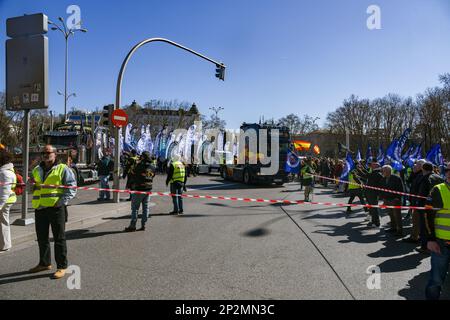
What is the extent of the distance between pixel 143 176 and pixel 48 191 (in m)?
3.41

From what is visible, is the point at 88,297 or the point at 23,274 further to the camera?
the point at 23,274

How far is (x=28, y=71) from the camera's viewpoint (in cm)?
834

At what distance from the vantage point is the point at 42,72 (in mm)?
8250

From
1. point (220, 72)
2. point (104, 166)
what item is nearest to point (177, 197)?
point (104, 166)

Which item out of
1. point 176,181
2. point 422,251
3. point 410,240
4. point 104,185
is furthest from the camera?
point 104,185

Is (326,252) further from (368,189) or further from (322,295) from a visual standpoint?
(368,189)

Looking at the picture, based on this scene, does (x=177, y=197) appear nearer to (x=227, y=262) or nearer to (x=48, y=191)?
(x=227, y=262)

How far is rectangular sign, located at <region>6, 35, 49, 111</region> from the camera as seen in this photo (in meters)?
8.26

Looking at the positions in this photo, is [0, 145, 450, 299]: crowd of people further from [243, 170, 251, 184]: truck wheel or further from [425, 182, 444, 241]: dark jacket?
[243, 170, 251, 184]: truck wheel

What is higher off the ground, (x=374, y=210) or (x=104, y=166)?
(x=104, y=166)

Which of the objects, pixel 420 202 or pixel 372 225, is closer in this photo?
pixel 420 202

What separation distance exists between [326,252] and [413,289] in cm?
194

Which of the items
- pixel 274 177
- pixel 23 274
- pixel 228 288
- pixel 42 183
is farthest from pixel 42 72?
pixel 274 177

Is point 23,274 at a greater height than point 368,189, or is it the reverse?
point 368,189
